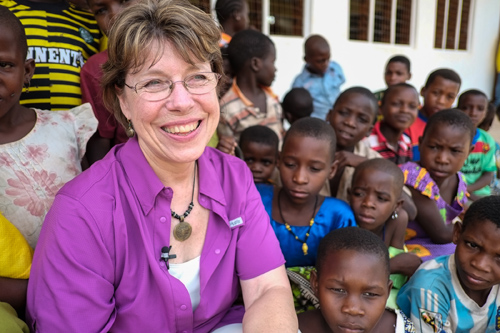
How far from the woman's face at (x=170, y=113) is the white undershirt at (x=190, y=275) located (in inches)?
15.4

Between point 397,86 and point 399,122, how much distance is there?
369mm

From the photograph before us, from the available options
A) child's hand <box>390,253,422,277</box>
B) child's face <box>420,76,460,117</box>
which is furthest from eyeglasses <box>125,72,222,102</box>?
child's face <box>420,76,460,117</box>

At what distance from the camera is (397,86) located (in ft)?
13.1


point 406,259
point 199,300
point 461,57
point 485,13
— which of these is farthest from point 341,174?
point 485,13

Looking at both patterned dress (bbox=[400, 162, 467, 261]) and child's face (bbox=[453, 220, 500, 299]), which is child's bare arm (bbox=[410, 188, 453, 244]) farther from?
child's face (bbox=[453, 220, 500, 299])

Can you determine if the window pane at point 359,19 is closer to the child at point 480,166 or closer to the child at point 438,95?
the child at point 438,95

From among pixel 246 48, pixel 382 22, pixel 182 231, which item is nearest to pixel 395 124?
pixel 246 48

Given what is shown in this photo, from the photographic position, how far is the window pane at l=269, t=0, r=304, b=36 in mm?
7148

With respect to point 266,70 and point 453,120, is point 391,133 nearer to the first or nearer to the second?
point 453,120

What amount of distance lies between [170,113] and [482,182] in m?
3.60

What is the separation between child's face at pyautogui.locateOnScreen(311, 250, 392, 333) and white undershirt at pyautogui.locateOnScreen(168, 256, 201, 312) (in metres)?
0.65

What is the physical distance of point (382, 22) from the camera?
29.0 ft

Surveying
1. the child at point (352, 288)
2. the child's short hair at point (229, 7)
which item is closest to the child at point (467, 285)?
the child at point (352, 288)

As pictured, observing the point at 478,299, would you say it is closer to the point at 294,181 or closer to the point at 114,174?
the point at 294,181
